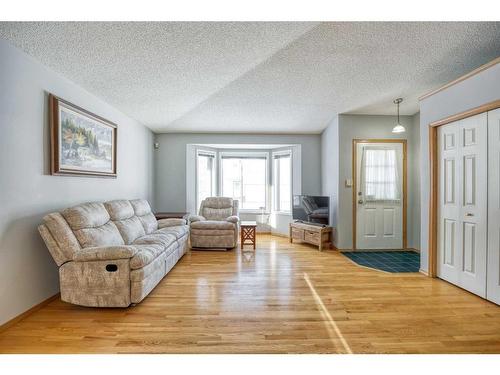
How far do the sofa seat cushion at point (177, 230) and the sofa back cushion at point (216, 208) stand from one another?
0.97m

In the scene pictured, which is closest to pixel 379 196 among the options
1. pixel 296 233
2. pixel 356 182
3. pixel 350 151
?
pixel 356 182

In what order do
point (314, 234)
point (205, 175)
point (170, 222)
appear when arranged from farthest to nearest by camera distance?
point (205, 175) → point (314, 234) → point (170, 222)

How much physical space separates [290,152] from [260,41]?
11.1 feet

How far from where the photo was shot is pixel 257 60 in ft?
10.3

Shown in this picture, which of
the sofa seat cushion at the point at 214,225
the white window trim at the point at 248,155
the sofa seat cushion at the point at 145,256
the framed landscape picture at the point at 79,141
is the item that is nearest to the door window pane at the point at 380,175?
the white window trim at the point at 248,155

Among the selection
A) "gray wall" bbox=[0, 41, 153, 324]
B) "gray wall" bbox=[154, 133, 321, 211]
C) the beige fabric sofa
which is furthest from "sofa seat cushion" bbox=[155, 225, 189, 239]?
"gray wall" bbox=[154, 133, 321, 211]

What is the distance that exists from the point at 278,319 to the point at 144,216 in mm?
A: 2821

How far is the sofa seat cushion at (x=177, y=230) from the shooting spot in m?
3.77

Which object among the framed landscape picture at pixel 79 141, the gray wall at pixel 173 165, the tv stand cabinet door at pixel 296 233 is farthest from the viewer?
the gray wall at pixel 173 165

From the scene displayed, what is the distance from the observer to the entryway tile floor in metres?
3.68

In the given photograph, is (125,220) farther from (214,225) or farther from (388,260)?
(388,260)

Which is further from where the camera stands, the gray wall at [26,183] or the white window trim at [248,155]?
the white window trim at [248,155]

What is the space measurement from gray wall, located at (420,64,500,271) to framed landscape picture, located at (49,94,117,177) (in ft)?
14.6

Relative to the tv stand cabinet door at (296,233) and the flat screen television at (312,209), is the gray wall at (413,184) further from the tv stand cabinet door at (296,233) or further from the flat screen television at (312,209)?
the tv stand cabinet door at (296,233)
